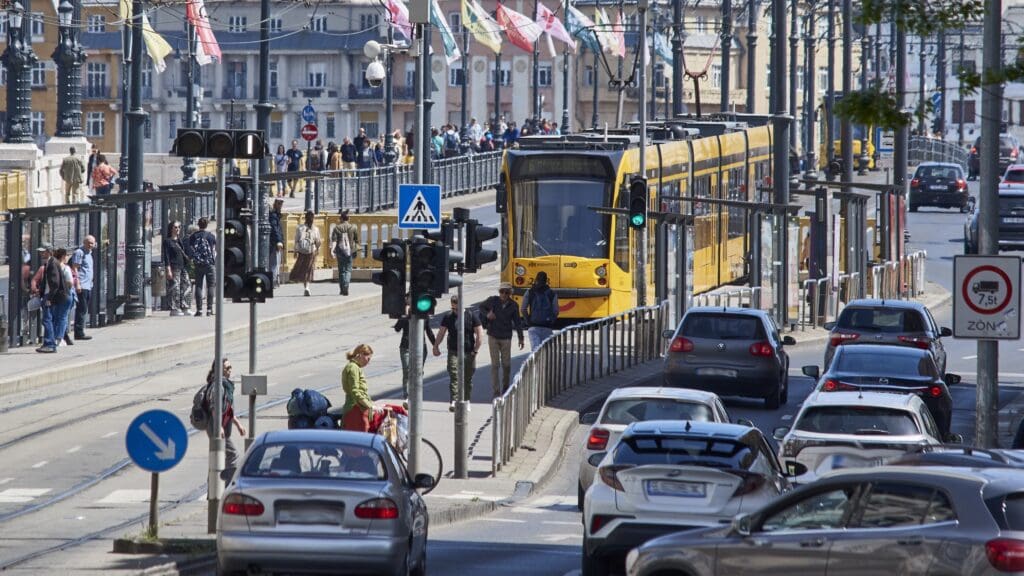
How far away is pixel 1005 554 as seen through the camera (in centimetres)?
1023

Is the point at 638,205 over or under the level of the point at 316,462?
over

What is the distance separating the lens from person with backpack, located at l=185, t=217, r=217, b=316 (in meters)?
36.0

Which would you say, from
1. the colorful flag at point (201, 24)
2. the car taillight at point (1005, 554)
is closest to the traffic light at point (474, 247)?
the car taillight at point (1005, 554)

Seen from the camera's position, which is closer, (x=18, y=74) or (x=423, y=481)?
(x=423, y=481)

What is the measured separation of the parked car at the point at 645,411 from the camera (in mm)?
19734

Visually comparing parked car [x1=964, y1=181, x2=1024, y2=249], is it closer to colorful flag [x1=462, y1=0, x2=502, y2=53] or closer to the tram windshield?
colorful flag [x1=462, y1=0, x2=502, y2=53]

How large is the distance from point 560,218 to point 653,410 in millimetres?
15223

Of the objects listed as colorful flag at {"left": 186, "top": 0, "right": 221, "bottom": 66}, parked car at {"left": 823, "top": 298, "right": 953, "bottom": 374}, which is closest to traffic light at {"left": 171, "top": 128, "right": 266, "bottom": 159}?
parked car at {"left": 823, "top": 298, "right": 953, "bottom": 374}

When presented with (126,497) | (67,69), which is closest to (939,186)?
(67,69)

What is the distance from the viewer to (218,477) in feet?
55.5

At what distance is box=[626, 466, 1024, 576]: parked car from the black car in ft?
41.0

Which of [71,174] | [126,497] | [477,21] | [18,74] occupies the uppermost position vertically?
[477,21]

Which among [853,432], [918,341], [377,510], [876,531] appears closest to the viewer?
[876,531]

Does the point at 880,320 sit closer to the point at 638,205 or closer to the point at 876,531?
the point at 638,205
